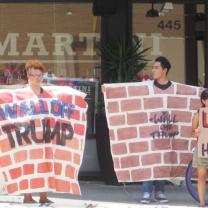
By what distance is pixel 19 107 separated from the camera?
894cm

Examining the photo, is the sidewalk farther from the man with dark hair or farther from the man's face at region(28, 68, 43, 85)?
the man's face at region(28, 68, 43, 85)

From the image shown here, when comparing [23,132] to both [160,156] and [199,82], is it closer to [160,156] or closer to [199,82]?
[160,156]

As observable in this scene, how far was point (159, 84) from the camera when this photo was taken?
9656 mm

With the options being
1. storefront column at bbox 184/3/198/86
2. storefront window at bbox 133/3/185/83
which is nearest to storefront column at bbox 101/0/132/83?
storefront window at bbox 133/3/185/83

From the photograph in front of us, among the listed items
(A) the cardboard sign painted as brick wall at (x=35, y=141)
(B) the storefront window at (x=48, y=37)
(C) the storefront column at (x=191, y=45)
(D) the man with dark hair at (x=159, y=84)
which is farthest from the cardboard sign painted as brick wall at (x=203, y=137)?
(B) the storefront window at (x=48, y=37)

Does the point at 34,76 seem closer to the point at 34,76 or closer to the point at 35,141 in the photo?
the point at 34,76

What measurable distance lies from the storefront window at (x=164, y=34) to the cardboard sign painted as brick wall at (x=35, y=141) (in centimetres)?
311

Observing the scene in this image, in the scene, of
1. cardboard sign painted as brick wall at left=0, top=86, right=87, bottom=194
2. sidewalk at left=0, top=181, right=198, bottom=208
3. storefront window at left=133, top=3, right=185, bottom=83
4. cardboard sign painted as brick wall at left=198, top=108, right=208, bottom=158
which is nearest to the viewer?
cardboard sign painted as brick wall at left=0, top=86, right=87, bottom=194

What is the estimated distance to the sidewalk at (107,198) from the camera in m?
9.41

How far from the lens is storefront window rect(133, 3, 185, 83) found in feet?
38.8

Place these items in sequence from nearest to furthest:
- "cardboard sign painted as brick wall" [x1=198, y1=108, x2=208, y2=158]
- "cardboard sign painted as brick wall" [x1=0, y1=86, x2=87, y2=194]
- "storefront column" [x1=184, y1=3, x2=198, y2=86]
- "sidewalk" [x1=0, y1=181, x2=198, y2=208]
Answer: "cardboard sign painted as brick wall" [x1=0, y1=86, x2=87, y2=194], "cardboard sign painted as brick wall" [x1=198, y1=108, x2=208, y2=158], "sidewalk" [x1=0, y1=181, x2=198, y2=208], "storefront column" [x1=184, y1=3, x2=198, y2=86]

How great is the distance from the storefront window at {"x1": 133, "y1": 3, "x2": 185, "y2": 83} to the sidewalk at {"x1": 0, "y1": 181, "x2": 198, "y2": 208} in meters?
2.13

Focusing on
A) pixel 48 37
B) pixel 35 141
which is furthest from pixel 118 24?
pixel 35 141

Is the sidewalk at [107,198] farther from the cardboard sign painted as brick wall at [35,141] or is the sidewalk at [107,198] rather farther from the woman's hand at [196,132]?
the woman's hand at [196,132]
